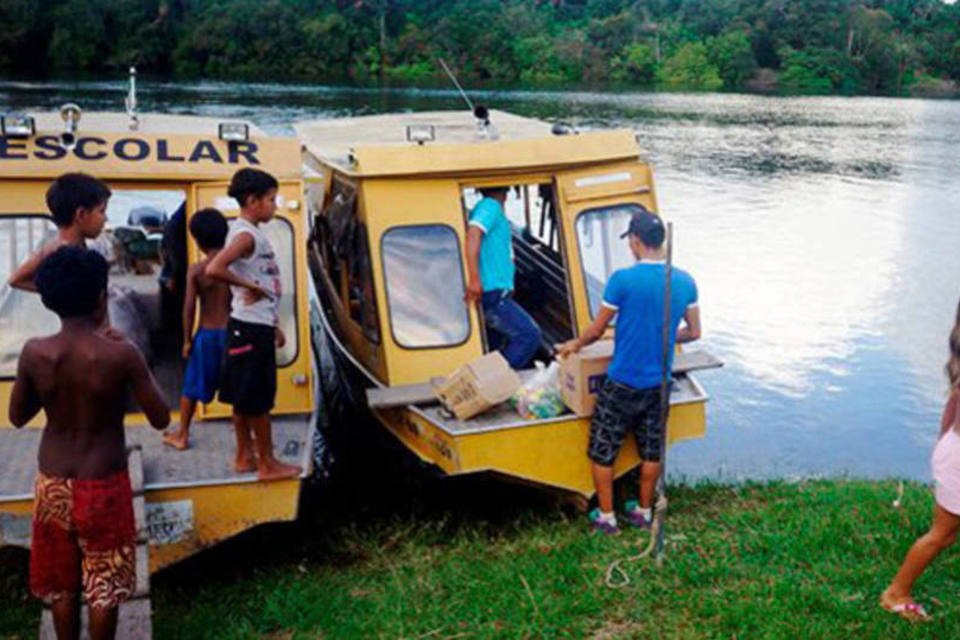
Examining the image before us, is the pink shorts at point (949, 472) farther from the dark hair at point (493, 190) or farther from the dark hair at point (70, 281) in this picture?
the dark hair at point (493, 190)

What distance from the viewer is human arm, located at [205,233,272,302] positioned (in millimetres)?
6367

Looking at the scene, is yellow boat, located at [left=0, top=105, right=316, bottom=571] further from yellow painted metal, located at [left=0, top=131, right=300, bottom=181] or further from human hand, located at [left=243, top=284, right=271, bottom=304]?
human hand, located at [left=243, top=284, right=271, bottom=304]

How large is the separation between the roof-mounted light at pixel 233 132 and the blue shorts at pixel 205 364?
1501mm

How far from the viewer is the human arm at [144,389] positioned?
475 cm

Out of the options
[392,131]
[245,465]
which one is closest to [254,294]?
[245,465]

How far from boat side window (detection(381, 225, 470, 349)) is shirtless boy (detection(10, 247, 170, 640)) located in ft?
11.9

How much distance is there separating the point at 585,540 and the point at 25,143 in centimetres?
455

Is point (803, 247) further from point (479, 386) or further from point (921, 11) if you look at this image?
point (921, 11)

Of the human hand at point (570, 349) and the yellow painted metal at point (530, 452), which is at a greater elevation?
the human hand at point (570, 349)

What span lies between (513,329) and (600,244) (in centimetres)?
96

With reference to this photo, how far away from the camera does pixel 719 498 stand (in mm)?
8367

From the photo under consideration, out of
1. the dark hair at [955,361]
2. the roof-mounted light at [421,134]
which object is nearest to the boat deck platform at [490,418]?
the roof-mounted light at [421,134]

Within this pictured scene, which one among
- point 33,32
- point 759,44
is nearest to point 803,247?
point 33,32

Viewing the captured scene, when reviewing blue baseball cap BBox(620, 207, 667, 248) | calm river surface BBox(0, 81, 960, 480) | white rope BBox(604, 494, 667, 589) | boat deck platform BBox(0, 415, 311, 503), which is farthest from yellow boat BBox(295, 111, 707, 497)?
calm river surface BBox(0, 81, 960, 480)
